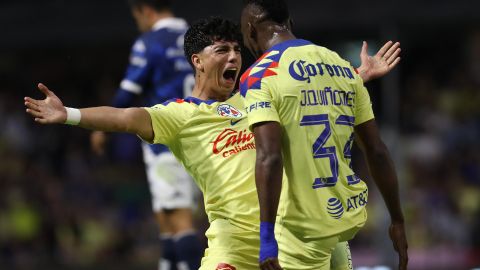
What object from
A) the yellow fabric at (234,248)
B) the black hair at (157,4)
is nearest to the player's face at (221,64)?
the yellow fabric at (234,248)

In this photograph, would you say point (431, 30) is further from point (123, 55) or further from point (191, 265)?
A: point (191, 265)

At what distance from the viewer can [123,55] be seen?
16.1 meters

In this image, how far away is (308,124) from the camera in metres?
4.70

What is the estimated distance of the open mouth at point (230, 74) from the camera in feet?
17.9

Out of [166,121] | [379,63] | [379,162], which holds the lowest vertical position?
[379,162]

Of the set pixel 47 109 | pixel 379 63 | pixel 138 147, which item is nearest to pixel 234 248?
pixel 47 109

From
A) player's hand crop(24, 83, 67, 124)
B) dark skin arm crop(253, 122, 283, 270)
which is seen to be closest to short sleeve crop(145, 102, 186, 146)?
player's hand crop(24, 83, 67, 124)

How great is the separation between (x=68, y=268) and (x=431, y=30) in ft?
20.7

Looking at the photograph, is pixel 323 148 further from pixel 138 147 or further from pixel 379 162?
pixel 138 147

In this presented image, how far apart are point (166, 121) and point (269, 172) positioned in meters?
0.81

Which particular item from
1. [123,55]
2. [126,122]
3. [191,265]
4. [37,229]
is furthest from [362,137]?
[123,55]

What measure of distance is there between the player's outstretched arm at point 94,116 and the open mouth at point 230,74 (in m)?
0.62

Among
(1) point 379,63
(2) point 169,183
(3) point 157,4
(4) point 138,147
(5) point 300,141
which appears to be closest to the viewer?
(5) point 300,141

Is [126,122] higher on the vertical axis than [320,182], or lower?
higher
